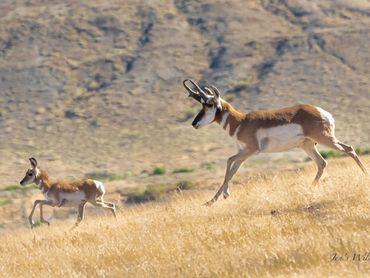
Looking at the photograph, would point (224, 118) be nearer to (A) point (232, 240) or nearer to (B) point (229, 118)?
(B) point (229, 118)

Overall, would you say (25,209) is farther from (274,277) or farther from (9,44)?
(274,277)

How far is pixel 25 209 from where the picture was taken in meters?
38.9

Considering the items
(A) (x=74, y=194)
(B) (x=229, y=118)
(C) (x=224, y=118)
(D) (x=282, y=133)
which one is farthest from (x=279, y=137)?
(A) (x=74, y=194)

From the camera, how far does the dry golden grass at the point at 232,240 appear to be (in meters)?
9.84

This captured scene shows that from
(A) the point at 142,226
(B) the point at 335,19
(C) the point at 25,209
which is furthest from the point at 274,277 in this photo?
(B) the point at 335,19

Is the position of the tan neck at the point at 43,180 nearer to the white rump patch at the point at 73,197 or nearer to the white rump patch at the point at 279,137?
the white rump patch at the point at 73,197

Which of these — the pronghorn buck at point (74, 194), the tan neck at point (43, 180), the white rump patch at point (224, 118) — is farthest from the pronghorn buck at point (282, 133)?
the tan neck at point (43, 180)

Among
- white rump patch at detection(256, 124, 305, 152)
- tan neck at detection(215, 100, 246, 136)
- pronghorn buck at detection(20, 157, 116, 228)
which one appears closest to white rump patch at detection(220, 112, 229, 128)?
tan neck at detection(215, 100, 246, 136)

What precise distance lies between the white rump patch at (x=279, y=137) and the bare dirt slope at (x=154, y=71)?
99.7ft

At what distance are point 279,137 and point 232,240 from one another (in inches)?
184

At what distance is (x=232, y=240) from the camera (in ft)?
37.7

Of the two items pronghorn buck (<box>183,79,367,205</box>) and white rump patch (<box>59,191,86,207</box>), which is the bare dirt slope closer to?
white rump patch (<box>59,191,86,207</box>)


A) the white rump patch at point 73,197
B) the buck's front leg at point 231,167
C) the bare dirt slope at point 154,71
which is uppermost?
the buck's front leg at point 231,167

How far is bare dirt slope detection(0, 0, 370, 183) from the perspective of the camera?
163 feet
